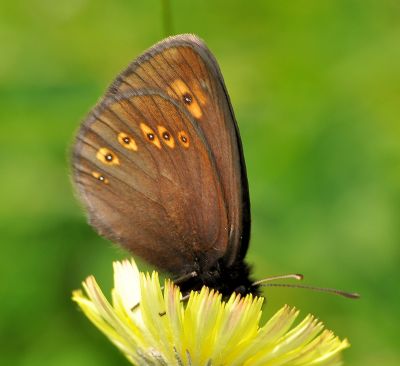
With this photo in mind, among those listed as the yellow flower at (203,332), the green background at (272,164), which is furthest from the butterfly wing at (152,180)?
the green background at (272,164)

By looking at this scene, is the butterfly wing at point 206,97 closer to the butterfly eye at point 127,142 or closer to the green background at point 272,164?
the butterfly eye at point 127,142

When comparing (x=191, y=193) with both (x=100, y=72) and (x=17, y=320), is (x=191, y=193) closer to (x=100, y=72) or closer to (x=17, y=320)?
(x=17, y=320)

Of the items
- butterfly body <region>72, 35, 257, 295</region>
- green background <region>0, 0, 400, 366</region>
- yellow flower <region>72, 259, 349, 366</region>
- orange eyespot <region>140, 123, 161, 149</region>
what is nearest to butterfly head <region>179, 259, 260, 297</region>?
butterfly body <region>72, 35, 257, 295</region>

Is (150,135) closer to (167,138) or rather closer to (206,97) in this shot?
(167,138)

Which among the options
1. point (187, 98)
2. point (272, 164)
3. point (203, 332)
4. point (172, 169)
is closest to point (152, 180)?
point (172, 169)

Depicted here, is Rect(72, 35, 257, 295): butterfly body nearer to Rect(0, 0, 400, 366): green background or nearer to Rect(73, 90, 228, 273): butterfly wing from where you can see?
Rect(73, 90, 228, 273): butterfly wing
